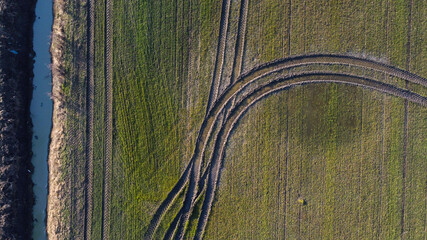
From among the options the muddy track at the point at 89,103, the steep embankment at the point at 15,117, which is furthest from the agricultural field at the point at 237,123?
the steep embankment at the point at 15,117

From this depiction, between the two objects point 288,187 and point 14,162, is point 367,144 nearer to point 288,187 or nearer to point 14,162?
point 288,187

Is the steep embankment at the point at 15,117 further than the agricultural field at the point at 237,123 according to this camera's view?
No

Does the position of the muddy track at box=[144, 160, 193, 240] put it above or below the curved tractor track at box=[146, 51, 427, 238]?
below

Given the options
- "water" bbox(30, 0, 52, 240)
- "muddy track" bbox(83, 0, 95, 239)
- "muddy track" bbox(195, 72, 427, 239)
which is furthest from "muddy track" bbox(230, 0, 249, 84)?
"water" bbox(30, 0, 52, 240)

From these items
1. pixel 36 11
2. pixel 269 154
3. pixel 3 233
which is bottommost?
pixel 3 233

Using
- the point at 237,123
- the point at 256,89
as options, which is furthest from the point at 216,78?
the point at 237,123

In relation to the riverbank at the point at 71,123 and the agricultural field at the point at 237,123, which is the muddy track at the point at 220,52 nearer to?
the agricultural field at the point at 237,123

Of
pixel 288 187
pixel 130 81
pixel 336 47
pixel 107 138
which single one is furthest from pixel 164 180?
pixel 336 47

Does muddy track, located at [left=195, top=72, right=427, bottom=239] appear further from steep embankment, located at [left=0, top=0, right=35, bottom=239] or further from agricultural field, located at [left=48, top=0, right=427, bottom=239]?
steep embankment, located at [left=0, top=0, right=35, bottom=239]

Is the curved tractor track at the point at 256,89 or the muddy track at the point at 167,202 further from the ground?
the curved tractor track at the point at 256,89
